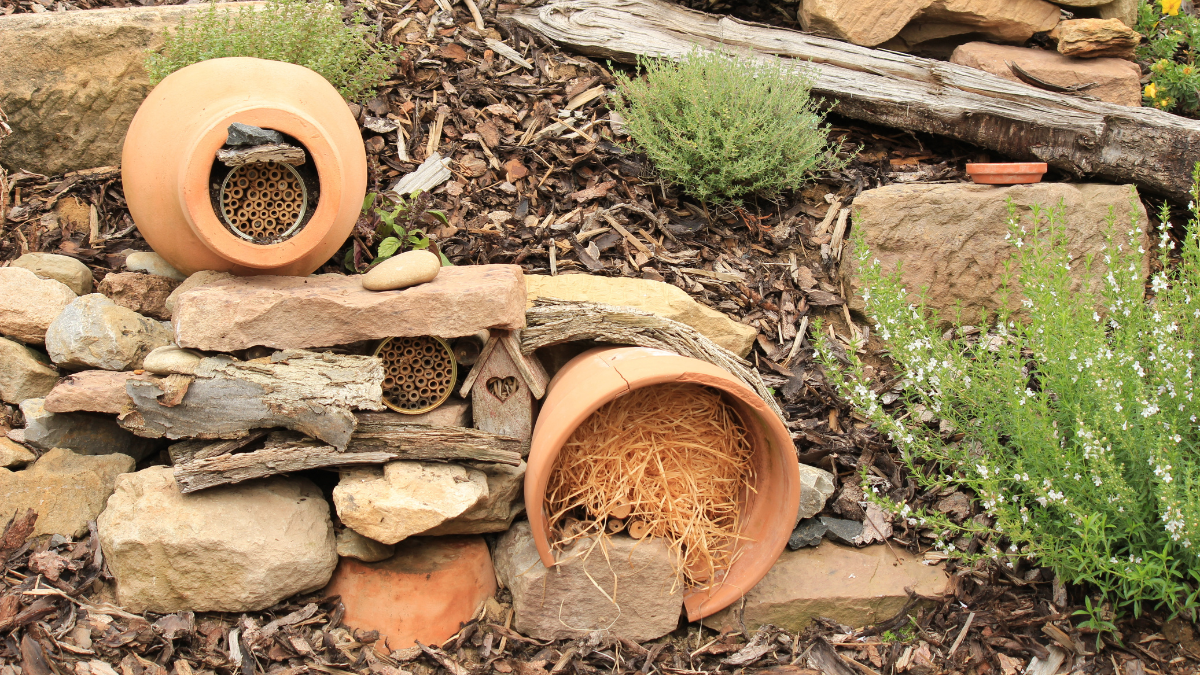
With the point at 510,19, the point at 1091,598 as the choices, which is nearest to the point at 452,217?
the point at 510,19

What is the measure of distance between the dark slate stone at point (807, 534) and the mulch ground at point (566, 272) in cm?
10

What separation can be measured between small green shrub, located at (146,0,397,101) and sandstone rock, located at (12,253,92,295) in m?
0.82

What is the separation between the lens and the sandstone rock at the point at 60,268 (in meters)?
3.35

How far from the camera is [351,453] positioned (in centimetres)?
272

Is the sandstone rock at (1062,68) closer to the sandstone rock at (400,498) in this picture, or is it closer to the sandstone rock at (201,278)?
the sandstone rock at (400,498)

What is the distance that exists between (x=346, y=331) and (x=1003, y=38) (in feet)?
13.1

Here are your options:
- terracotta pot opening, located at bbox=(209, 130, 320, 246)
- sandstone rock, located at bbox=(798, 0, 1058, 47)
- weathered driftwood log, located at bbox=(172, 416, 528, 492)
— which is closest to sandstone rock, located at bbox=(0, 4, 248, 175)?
terracotta pot opening, located at bbox=(209, 130, 320, 246)

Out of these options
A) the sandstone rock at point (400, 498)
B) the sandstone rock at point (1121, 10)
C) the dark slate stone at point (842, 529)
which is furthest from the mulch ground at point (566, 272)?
the sandstone rock at point (1121, 10)

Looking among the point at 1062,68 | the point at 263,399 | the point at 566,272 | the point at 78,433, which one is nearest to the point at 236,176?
the point at 263,399

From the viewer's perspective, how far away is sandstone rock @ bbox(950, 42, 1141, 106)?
437 cm

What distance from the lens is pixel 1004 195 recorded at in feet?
12.7

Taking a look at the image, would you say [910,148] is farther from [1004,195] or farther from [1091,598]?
[1091,598]

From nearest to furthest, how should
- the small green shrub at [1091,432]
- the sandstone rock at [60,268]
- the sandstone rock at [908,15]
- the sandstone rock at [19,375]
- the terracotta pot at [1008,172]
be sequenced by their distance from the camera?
the small green shrub at [1091,432] → the sandstone rock at [19,375] → the sandstone rock at [60,268] → the terracotta pot at [1008,172] → the sandstone rock at [908,15]

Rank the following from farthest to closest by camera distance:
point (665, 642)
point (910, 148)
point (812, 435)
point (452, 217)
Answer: point (910, 148)
point (452, 217)
point (812, 435)
point (665, 642)
